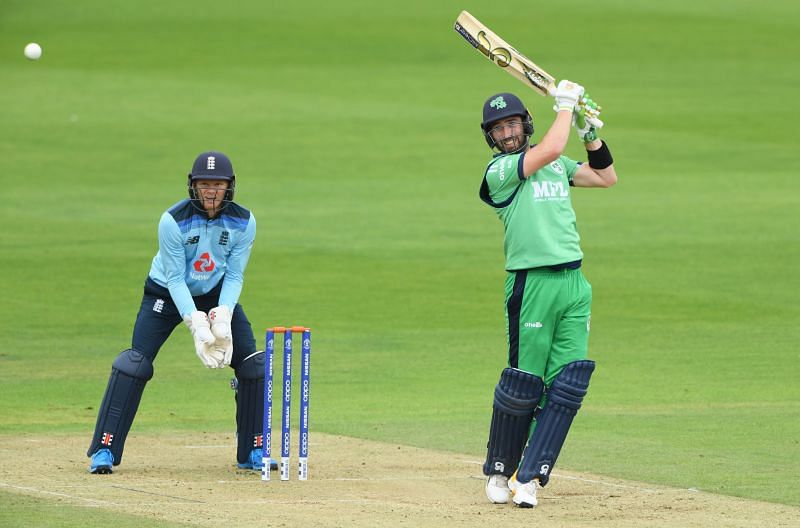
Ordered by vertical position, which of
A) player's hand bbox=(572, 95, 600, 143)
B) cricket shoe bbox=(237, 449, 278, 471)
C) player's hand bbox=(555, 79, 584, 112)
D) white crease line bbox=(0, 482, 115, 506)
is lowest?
white crease line bbox=(0, 482, 115, 506)

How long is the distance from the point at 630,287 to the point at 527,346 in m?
9.31

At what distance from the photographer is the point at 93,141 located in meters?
27.6

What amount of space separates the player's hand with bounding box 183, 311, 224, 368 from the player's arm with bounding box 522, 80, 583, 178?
2076mm

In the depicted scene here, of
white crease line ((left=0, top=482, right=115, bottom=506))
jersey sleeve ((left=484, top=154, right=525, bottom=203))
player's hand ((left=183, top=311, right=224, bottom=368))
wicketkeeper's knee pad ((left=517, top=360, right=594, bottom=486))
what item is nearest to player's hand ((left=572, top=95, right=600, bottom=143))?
jersey sleeve ((left=484, top=154, right=525, bottom=203))

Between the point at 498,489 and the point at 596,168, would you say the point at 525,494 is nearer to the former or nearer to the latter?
the point at 498,489

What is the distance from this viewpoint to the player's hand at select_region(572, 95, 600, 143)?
8438 mm

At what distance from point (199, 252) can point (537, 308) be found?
2096 millimetres

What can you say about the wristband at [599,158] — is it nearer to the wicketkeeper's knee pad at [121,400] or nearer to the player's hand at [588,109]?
the player's hand at [588,109]

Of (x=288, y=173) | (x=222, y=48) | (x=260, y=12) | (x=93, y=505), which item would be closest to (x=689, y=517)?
(x=93, y=505)

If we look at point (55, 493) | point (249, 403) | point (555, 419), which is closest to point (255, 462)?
point (249, 403)

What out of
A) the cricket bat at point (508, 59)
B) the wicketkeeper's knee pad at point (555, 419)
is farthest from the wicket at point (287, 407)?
the cricket bat at point (508, 59)

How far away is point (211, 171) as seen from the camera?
894 cm

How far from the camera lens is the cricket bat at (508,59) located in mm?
8664

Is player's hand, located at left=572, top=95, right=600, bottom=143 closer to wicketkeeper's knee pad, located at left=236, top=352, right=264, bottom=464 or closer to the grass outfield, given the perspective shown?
the grass outfield
